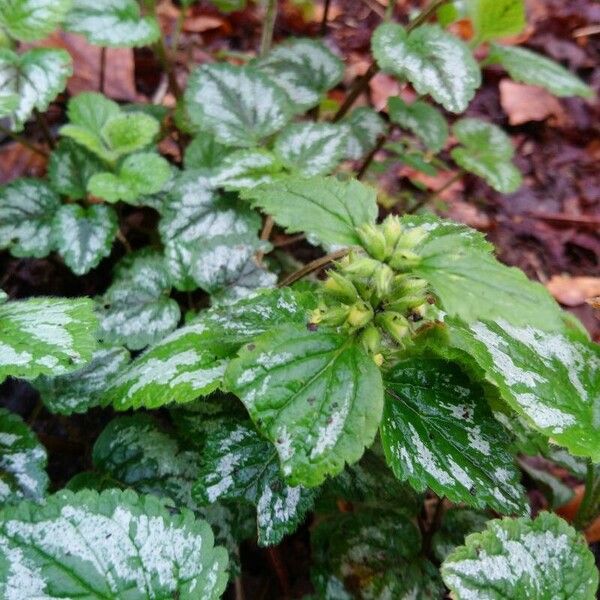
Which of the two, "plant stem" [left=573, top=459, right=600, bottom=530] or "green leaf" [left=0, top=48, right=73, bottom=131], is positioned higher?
"green leaf" [left=0, top=48, right=73, bottom=131]

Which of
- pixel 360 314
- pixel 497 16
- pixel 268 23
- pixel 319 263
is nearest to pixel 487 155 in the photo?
pixel 497 16

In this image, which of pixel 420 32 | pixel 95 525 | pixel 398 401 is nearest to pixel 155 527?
pixel 95 525

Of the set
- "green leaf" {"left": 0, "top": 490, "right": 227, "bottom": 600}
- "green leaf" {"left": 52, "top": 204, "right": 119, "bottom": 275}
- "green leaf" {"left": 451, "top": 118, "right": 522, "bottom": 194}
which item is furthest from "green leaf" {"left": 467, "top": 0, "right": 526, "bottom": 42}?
"green leaf" {"left": 0, "top": 490, "right": 227, "bottom": 600}

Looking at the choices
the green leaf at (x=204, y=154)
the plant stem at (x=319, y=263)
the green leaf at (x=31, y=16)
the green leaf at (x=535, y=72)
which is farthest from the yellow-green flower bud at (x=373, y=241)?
the green leaf at (x=535, y=72)

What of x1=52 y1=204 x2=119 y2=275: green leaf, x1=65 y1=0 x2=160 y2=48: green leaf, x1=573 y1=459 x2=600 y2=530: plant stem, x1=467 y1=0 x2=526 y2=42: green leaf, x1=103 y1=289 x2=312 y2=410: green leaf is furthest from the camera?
→ x1=467 y1=0 x2=526 y2=42: green leaf

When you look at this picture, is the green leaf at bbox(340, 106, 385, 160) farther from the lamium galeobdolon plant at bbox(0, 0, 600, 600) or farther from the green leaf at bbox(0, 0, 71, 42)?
the green leaf at bbox(0, 0, 71, 42)

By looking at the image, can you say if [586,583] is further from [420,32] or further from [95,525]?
[420,32]
